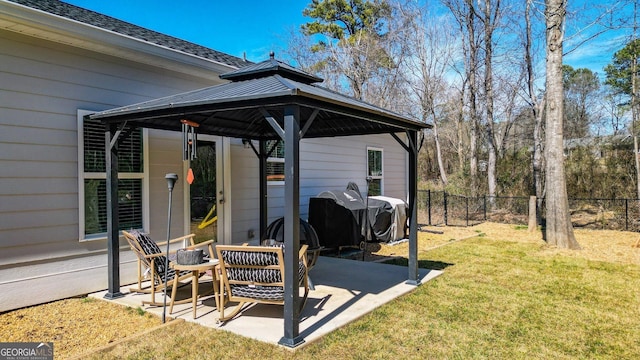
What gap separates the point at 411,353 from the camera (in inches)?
126

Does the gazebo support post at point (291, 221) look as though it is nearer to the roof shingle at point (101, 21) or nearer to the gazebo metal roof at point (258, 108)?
the gazebo metal roof at point (258, 108)

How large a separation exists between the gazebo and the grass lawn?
51cm

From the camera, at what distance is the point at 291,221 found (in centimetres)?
334

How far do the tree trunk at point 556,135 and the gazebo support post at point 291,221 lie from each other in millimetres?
6728

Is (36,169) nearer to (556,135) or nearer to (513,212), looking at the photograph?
(556,135)

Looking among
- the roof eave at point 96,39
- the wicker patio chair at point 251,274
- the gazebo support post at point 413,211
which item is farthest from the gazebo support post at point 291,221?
the roof eave at point 96,39

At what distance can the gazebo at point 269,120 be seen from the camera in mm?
3316

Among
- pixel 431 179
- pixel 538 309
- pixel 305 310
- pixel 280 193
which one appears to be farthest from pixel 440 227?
pixel 431 179

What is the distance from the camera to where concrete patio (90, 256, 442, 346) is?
143 inches

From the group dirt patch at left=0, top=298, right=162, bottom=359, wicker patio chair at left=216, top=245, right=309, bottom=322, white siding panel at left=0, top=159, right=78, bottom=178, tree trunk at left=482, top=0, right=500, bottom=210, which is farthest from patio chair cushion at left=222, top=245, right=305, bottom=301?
tree trunk at left=482, top=0, right=500, bottom=210

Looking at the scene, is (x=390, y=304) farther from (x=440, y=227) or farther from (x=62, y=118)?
(x=440, y=227)

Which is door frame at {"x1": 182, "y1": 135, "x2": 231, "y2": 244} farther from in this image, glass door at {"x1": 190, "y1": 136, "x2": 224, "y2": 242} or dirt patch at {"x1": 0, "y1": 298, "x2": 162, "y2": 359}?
dirt patch at {"x1": 0, "y1": 298, "x2": 162, "y2": 359}

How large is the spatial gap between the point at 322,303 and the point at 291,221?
147cm

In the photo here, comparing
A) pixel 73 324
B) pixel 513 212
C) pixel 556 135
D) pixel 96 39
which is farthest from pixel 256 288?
pixel 513 212
